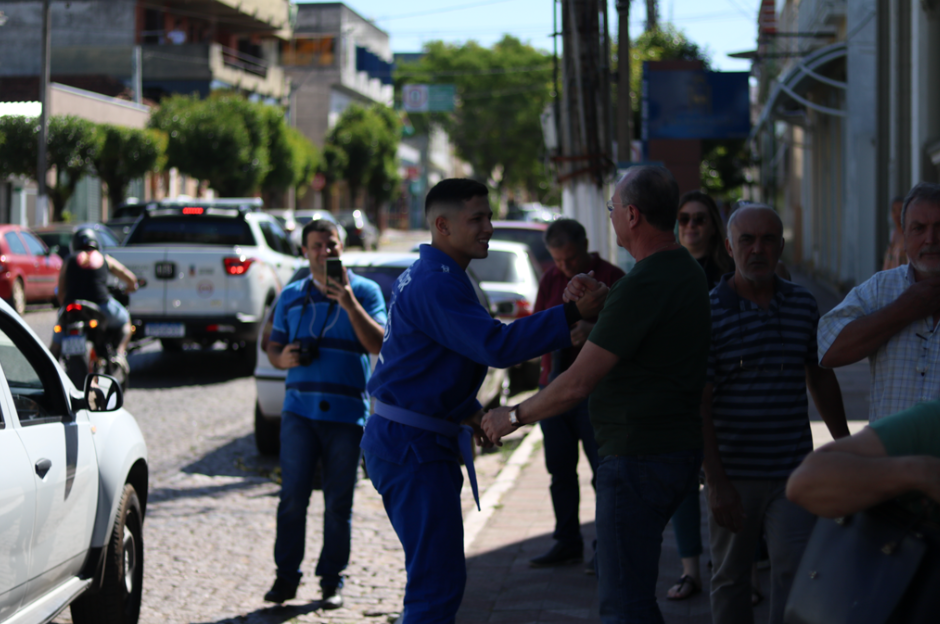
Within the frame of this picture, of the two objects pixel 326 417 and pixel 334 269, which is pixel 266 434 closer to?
pixel 326 417

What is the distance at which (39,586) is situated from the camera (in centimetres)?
406

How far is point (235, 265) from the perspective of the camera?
43.0ft

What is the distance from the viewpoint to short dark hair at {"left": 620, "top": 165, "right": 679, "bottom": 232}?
11.6ft

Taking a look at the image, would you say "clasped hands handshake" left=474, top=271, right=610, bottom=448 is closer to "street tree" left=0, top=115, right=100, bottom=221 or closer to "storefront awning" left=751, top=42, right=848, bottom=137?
"storefront awning" left=751, top=42, right=848, bottom=137

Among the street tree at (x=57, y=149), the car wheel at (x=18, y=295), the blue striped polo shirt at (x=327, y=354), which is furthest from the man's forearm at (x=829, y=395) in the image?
the street tree at (x=57, y=149)

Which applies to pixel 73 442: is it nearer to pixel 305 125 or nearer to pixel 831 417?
pixel 831 417

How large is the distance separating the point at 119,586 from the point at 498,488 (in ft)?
12.3

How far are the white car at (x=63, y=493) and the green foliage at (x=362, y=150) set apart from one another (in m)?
52.3

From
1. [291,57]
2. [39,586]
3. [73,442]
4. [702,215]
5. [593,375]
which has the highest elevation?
[291,57]

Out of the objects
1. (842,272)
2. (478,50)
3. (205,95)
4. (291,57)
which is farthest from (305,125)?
(842,272)

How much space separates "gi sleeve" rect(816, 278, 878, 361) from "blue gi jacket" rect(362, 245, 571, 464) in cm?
84

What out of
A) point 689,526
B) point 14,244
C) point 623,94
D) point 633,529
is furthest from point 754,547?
point 14,244

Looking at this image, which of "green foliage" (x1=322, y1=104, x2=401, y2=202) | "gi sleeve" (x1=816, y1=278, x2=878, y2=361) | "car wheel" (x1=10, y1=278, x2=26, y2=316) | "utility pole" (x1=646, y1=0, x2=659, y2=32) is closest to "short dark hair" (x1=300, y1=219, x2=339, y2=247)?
"gi sleeve" (x1=816, y1=278, x2=878, y2=361)

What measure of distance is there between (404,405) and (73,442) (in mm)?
1498
